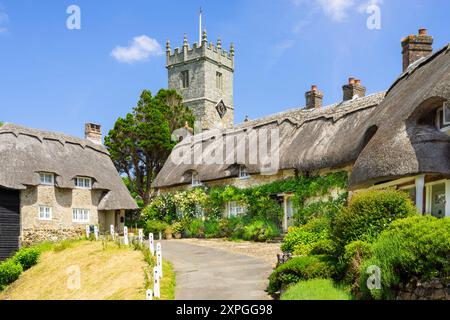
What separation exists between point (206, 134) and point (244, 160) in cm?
816

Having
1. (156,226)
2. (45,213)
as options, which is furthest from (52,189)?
(156,226)

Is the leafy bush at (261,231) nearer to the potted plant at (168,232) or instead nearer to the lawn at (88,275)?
the potted plant at (168,232)

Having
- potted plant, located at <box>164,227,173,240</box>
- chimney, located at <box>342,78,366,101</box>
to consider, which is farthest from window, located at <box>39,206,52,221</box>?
chimney, located at <box>342,78,366,101</box>

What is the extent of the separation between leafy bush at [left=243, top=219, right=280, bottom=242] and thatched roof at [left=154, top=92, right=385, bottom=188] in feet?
9.38

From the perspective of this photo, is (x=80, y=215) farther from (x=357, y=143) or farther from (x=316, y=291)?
(x=316, y=291)

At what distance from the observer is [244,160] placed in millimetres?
27141

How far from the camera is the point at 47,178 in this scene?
28.8 metres

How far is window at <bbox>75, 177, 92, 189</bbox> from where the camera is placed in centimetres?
3034

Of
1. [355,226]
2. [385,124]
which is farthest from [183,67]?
[355,226]

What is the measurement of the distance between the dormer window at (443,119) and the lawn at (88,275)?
9026 millimetres

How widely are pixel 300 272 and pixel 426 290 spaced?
10.4ft

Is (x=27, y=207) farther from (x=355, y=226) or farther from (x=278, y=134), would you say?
(x=355, y=226)

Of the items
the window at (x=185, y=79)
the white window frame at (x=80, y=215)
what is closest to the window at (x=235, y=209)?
the white window frame at (x=80, y=215)

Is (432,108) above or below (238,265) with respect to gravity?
above
